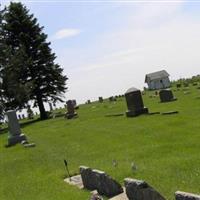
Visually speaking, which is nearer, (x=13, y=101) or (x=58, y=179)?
(x=58, y=179)

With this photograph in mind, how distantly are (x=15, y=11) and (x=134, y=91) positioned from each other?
2579 cm

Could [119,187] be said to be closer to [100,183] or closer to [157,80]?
[100,183]

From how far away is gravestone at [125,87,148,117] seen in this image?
1286 inches

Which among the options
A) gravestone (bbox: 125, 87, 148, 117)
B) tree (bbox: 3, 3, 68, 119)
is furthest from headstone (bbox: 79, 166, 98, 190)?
tree (bbox: 3, 3, 68, 119)

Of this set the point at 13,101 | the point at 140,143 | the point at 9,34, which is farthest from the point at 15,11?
the point at 140,143

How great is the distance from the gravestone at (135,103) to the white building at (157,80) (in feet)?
159

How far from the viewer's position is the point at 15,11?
178 feet

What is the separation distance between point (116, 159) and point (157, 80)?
6985 centimetres

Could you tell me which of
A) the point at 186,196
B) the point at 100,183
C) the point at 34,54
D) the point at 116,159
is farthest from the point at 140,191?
the point at 34,54

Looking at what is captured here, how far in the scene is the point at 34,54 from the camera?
53.4m

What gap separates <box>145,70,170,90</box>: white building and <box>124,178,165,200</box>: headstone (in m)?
72.1

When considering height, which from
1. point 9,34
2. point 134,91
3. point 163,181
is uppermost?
point 9,34

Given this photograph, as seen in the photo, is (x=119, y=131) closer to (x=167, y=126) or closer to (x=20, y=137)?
(x=167, y=126)

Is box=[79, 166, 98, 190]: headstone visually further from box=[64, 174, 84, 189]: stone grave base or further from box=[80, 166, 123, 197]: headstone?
box=[64, 174, 84, 189]: stone grave base
